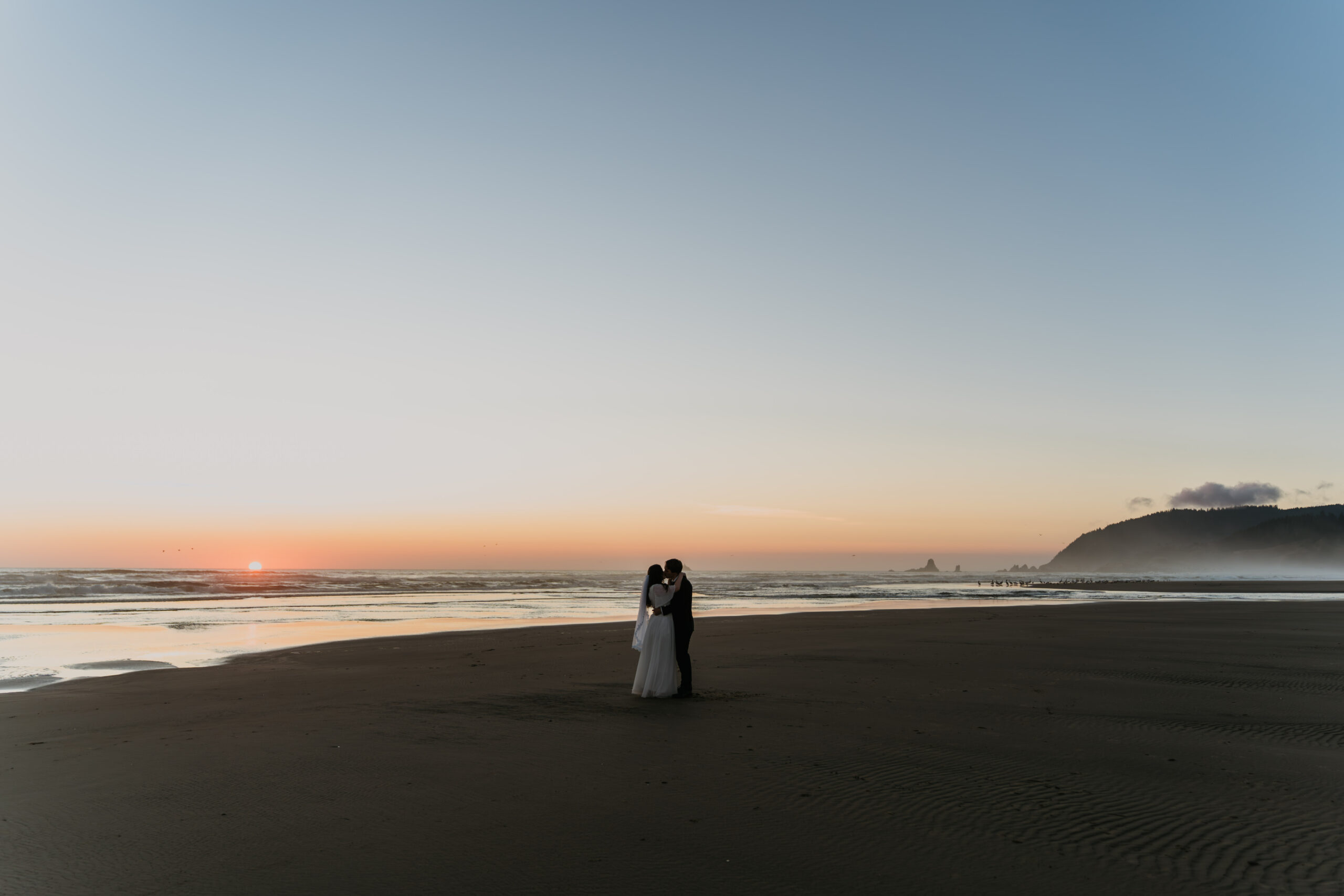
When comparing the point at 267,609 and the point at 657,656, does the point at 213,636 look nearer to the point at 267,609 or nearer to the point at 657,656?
the point at 267,609

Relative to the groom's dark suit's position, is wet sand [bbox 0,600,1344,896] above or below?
below

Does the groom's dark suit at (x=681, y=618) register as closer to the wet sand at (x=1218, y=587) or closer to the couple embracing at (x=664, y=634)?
the couple embracing at (x=664, y=634)

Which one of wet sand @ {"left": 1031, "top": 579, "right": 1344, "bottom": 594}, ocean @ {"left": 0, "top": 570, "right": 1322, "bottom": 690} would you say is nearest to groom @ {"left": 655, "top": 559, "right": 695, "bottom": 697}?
ocean @ {"left": 0, "top": 570, "right": 1322, "bottom": 690}

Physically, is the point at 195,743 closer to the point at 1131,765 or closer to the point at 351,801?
the point at 351,801

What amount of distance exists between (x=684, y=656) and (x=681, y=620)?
1.76 ft

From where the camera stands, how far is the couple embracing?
11711 mm

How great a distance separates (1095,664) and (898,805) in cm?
1080

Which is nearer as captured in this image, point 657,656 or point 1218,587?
point 657,656

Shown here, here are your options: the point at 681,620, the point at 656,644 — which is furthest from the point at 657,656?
the point at 681,620

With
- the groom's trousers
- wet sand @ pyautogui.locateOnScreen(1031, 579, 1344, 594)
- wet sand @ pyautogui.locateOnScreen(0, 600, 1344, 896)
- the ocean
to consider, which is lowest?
wet sand @ pyautogui.locateOnScreen(1031, 579, 1344, 594)

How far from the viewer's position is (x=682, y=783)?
23.5 feet

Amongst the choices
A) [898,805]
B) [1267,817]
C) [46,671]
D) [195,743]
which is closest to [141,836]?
[195,743]

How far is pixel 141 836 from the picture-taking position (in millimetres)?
5746

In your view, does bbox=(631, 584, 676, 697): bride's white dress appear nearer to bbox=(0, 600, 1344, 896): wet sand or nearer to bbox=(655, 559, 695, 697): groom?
bbox=(655, 559, 695, 697): groom
